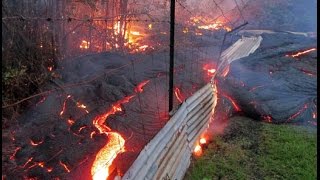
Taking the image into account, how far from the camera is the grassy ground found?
22.8 ft

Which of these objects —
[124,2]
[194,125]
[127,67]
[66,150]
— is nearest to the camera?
[66,150]

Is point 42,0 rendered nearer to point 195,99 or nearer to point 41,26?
point 41,26

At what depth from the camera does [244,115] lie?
10.3 m

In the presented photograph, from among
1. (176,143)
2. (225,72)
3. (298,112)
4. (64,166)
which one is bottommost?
(64,166)

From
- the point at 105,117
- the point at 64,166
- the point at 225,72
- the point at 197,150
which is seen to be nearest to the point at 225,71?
the point at 225,72

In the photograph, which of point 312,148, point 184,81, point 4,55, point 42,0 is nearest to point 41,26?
point 42,0

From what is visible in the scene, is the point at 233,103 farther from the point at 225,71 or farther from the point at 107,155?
the point at 107,155

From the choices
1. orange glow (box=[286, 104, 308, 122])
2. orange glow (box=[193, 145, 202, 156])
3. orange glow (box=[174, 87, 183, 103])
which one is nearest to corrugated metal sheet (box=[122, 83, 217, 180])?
orange glow (box=[193, 145, 202, 156])

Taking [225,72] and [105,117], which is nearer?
[105,117]

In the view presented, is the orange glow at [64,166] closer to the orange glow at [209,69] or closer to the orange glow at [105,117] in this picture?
the orange glow at [105,117]

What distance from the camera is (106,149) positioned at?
717 centimetres

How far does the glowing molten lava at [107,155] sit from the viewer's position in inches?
246

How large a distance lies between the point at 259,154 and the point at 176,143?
2.38 m

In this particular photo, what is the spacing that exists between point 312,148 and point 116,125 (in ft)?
14.6
